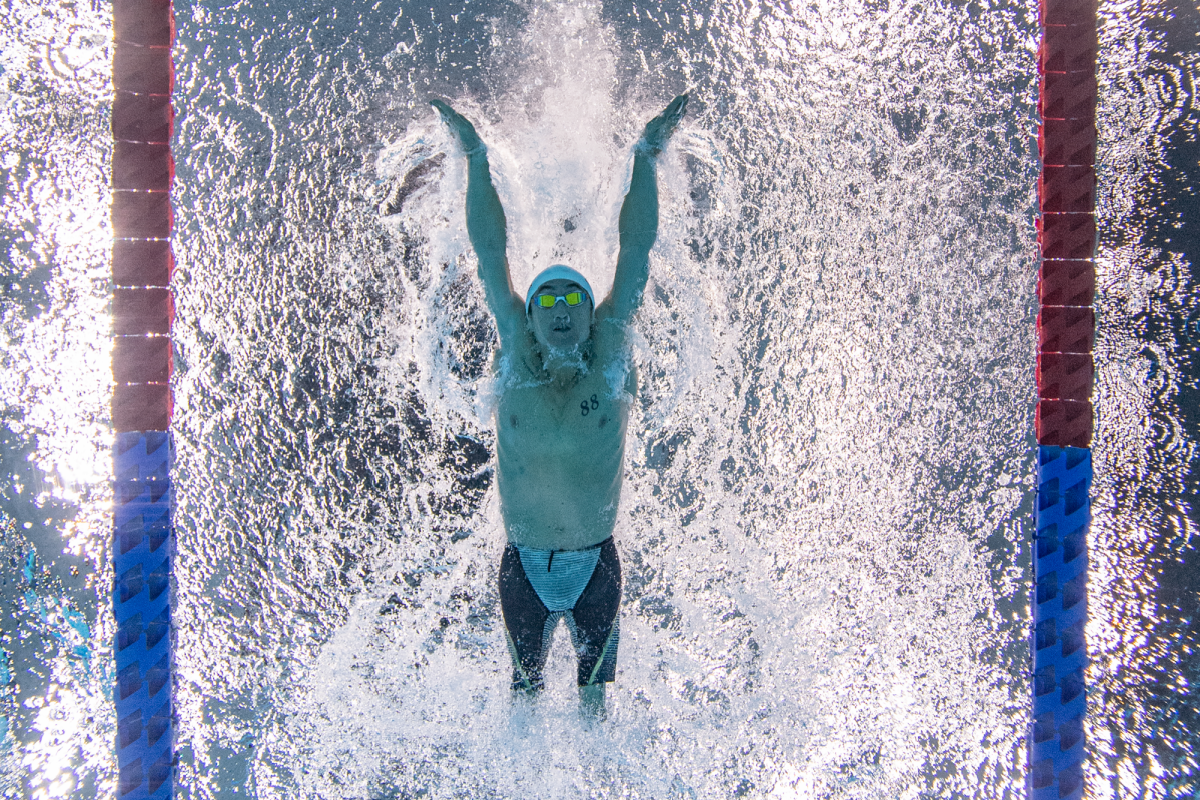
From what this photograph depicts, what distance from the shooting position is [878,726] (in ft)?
6.34

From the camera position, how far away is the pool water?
1.84 m

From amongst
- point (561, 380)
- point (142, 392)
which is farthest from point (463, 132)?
point (142, 392)

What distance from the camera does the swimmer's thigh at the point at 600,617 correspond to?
1.59 meters

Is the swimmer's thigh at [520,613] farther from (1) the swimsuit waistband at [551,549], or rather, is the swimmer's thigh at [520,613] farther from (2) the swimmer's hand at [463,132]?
(2) the swimmer's hand at [463,132]

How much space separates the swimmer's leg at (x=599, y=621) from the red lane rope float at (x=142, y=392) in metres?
1.38

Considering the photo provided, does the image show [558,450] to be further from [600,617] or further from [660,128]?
[660,128]

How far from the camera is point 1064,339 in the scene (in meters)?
1.96

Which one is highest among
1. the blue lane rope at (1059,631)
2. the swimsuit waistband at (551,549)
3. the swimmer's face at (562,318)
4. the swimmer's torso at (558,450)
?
the swimmer's face at (562,318)

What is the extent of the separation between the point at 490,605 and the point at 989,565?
166cm

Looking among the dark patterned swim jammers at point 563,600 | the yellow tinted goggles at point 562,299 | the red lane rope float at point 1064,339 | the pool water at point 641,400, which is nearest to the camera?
the yellow tinted goggles at point 562,299

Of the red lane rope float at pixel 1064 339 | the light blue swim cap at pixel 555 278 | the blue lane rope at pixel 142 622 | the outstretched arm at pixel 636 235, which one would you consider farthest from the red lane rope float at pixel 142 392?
the red lane rope float at pixel 1064 339

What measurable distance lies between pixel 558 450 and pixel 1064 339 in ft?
5.78

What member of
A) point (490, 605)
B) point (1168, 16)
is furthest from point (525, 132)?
point (1168, 16)

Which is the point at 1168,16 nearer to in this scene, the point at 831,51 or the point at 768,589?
the point at 831,51
